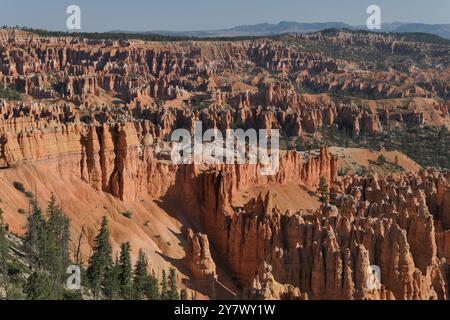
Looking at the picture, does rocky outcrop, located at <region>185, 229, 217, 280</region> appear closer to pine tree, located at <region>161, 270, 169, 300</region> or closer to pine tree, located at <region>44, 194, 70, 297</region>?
pine tree, located at <region>161, 270, 169, 300</region>

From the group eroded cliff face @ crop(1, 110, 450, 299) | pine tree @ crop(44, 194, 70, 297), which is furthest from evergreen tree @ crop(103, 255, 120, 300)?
eroded cliff face @ crop(1, 110, 450, 299)

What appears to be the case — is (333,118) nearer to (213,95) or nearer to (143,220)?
(213,95)

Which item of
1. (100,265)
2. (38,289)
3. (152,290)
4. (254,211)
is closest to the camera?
(38,289)

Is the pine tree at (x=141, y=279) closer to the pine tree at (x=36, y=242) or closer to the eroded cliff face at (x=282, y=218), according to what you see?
the pine tree at (x=36, y=242)

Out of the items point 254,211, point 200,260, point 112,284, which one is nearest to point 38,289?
point 112,284

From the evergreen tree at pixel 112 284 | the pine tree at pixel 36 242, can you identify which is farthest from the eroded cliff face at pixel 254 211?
the evergreen tree at pixel 112 284

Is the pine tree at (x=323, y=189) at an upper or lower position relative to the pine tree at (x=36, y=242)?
lower

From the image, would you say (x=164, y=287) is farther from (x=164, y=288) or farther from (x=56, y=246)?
(x=56, y=246)
